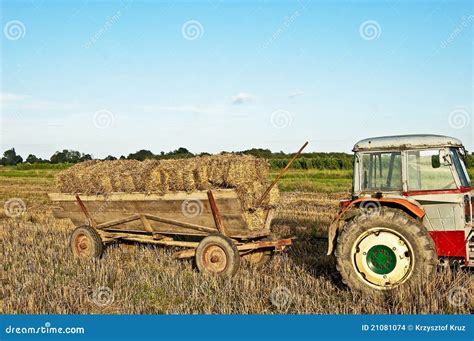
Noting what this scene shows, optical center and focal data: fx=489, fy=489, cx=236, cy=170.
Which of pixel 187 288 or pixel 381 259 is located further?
pixel 187 288

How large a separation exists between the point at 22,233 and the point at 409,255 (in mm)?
9789

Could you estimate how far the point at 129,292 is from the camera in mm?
6980

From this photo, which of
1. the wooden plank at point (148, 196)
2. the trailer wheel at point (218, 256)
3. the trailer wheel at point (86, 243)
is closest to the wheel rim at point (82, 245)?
the trailer wheel at point (86, 243)

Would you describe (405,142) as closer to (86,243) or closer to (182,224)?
(182,224)

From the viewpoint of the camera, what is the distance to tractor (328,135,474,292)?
6527mm

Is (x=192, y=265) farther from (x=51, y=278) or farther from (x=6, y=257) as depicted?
(x=6, y=257)

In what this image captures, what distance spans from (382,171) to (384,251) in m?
1.22

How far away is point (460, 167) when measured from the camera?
700cm

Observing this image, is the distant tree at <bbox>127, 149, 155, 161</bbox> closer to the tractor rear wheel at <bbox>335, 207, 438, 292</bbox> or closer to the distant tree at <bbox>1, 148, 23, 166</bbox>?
the tractor rear wheel at <bbox>335, 207, 438, 292</bbox>

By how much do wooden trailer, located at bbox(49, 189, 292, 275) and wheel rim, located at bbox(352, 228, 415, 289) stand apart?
1.67 meters

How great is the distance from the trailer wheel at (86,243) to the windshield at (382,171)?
5257 millimetres

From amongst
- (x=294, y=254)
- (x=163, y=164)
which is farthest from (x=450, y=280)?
(x=163, y=164)

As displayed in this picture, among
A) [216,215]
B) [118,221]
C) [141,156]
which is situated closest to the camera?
[216,215]

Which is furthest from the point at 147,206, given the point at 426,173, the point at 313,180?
the point at 313,180
